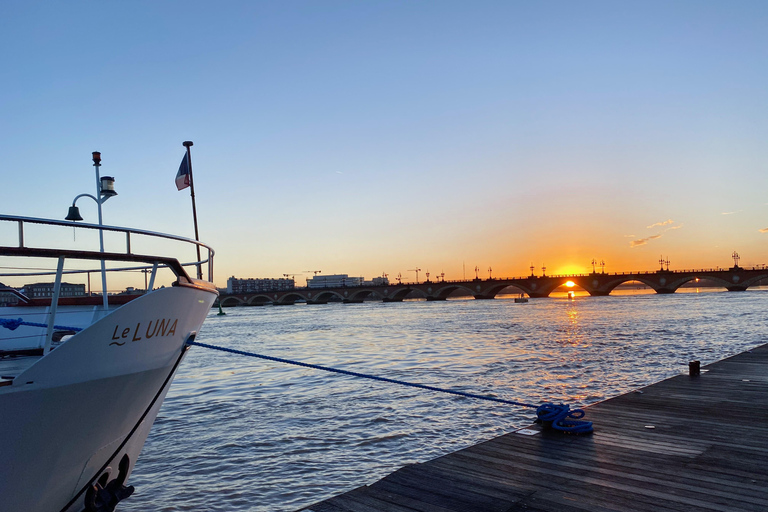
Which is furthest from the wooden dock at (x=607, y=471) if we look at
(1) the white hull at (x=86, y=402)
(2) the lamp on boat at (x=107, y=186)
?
(2) the lamp on boat at (x=107, y=186)

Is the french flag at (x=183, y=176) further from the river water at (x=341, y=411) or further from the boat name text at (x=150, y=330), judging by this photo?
the river water at (x=341, y=411)

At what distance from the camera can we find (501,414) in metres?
11.4

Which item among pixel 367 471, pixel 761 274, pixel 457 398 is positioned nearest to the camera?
pixel 367 471

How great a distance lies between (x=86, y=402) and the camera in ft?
14.8

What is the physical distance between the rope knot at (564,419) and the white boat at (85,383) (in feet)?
16.9

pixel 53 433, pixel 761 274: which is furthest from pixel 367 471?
pixel 761 274

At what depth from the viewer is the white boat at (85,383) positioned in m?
4.07

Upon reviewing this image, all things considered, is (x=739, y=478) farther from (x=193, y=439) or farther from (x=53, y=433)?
(x=193, y=439)

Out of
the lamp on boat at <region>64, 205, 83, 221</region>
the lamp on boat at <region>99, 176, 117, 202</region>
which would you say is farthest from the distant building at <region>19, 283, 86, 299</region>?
the lamp on boat at <region>99, 176, 117, 202</region>

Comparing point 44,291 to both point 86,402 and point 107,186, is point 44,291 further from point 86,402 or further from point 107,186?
point 107,186

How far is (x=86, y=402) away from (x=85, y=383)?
230 mm

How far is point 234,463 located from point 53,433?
527cm

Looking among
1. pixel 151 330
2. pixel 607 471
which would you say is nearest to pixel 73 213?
pixel 151 330

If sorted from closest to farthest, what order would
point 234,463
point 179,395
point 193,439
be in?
point 234,463 < point 193,439 < point 179,395
